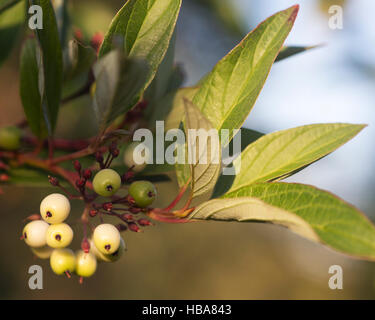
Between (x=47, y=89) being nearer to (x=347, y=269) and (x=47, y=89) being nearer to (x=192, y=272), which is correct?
(x=192, y=272)

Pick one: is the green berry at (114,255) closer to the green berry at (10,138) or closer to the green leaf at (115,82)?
the green leaf at (115,82)

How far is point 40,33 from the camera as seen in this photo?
2.79 ft

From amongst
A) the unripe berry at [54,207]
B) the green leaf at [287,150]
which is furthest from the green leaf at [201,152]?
the unripe berry at [54,207]

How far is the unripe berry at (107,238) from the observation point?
0.86 metres

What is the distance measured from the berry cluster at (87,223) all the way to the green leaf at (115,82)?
135 mm

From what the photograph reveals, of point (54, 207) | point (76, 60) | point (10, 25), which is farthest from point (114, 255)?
point (10, 25)

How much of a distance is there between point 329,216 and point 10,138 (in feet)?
3.29

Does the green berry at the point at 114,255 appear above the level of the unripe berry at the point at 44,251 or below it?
below

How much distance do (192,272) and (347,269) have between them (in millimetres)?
2542

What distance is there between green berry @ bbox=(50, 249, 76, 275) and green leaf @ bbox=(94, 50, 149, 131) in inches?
13.9

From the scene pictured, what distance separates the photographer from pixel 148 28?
2.81 ft

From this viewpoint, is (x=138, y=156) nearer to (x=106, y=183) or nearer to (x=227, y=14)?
(x=106, y=183)

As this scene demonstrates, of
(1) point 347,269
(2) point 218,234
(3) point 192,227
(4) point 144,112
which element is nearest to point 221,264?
(2) point 218,234

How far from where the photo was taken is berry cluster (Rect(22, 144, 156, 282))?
2.85 feet
